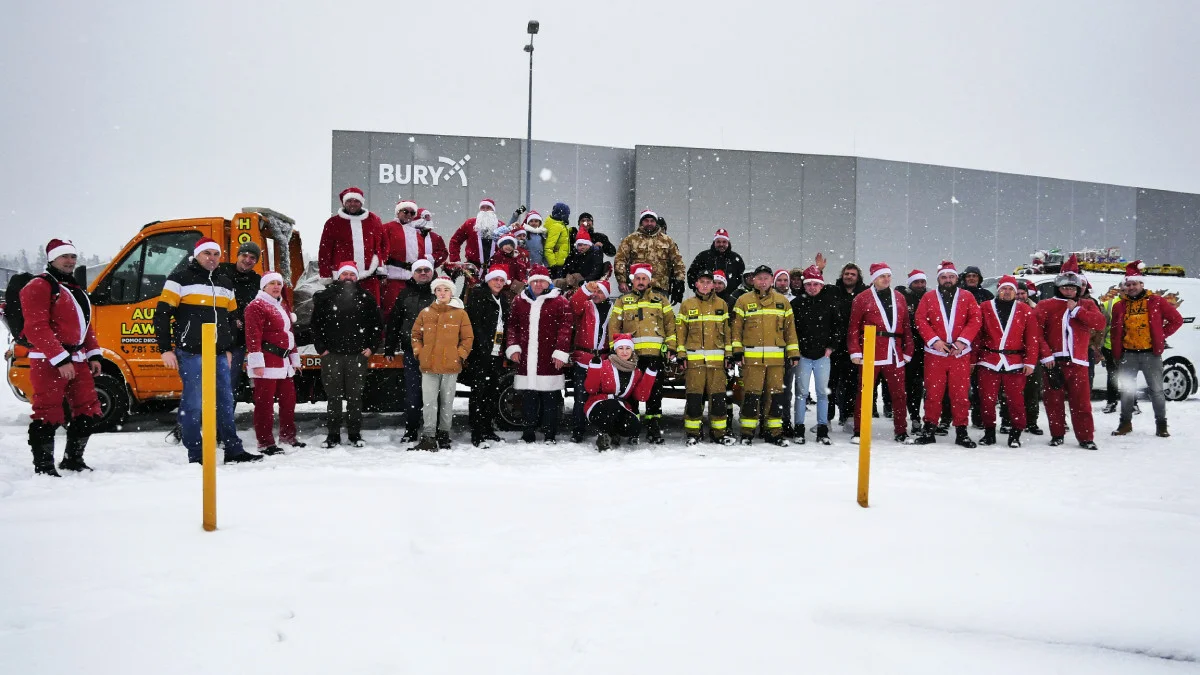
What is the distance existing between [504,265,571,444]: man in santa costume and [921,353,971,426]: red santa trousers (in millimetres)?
4051

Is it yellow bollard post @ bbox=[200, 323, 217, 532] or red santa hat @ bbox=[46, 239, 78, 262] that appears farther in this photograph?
red santa hat @ bbox=[46, 239, 78, 262]

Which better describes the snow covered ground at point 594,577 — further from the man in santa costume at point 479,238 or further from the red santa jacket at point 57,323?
the man in santa costume at point 479,238

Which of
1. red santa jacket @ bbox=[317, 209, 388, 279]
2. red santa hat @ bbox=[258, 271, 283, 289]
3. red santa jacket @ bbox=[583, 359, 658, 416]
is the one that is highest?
red santa jacket @ bbox=[317, 209, 388, 279]

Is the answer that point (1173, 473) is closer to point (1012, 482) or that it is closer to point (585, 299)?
point (1012, 482)

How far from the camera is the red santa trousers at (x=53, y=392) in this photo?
528 cm

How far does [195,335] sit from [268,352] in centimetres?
85

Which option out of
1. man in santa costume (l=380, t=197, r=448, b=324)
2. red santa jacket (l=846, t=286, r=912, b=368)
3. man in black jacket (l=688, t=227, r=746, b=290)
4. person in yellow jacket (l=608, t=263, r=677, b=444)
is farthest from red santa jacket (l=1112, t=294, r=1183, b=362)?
man in santa costume (l=380, t=197, r=448, b=324)

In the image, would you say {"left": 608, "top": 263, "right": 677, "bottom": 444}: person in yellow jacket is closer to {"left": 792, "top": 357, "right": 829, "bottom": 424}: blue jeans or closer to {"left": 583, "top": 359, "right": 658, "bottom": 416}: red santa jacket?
{"left": 583, "top": 359, "right": 658, "bottom": 416}: red santa jacket

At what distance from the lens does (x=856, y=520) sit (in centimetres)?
398

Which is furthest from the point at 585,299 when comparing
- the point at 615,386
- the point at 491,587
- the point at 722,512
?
the point at 491,587

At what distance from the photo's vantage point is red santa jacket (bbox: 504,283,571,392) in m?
7.45

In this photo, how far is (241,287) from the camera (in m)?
7.15

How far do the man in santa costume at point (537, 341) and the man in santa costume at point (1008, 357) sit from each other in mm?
4744

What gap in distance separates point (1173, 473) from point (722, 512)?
15.5ft
